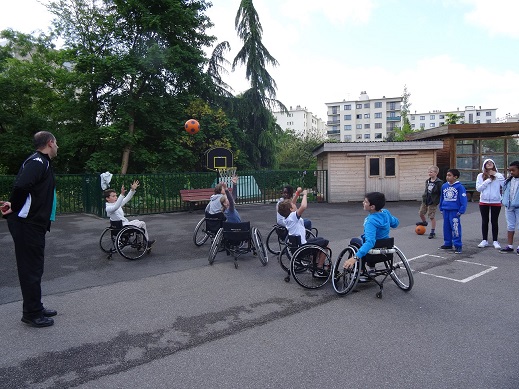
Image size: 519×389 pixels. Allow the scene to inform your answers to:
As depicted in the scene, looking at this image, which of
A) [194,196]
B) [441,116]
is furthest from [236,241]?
[441,116]

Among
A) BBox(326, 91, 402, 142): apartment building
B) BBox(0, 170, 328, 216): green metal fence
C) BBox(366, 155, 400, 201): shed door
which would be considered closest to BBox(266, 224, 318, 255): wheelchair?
BBox(0, 170, 328, 216): green metal fence

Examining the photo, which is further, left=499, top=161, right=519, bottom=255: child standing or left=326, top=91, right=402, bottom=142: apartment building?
left=326, top=91, right=402, bottom=142: apartment building

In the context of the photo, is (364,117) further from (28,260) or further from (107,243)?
(28,260)

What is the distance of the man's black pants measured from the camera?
4.34 meters

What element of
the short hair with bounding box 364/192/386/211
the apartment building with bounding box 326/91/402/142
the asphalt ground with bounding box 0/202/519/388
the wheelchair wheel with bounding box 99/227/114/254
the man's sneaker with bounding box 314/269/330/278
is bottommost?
the asphalt ground with bounding box 0/202/519/388

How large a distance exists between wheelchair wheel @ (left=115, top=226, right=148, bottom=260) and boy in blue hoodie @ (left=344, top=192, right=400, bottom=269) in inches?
171

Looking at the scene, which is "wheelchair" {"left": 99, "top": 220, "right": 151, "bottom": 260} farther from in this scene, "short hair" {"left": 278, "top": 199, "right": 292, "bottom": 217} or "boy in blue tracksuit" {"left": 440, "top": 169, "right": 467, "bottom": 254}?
"boy in blue tracksuit" {"left": 440, "top": 169, "right": 467, "bottom": 254}

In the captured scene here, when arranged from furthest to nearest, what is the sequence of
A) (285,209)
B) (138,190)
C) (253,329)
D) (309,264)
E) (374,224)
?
(138,190) < (285,209) < (309,264) < (374,224) < (253,329)

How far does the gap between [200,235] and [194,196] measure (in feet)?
20.8

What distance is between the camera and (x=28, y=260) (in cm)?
438

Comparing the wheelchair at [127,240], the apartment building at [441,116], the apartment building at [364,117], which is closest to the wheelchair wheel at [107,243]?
the wheelchair at [127,240]

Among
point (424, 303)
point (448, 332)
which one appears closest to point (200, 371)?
point (448, 332)

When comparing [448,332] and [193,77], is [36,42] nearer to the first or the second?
[193,77]

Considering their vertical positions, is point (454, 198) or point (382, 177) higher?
point (382, 177)
